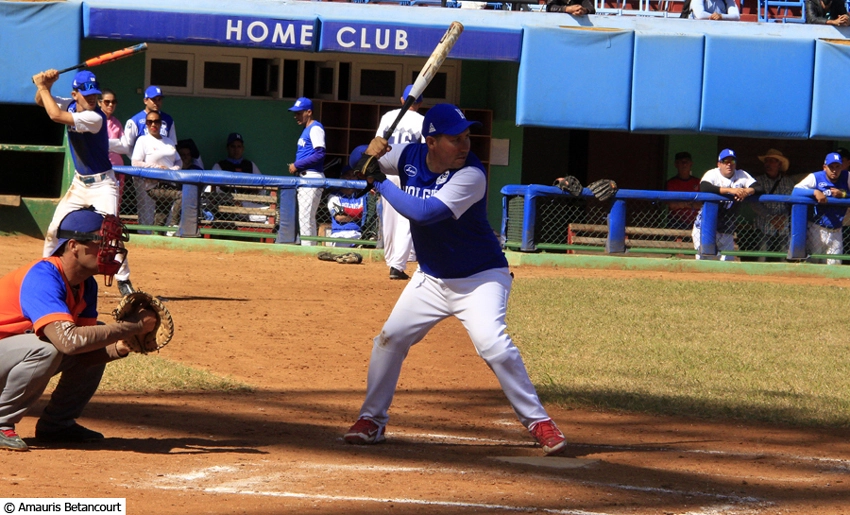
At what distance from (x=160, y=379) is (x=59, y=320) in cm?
286

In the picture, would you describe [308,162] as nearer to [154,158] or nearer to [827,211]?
[154,158]

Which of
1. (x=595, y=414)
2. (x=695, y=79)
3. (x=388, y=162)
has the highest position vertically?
(x=695, y=79)

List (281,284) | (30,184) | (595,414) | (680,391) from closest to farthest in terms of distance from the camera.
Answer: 1. (595,414)
2. (680,391)
3. (281,284)
4. (30,184)

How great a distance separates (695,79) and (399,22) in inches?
183

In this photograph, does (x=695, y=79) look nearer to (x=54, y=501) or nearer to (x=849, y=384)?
(x=849, y=384)

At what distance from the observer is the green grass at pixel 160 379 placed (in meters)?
8.07

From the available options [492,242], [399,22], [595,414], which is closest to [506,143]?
[399,22]

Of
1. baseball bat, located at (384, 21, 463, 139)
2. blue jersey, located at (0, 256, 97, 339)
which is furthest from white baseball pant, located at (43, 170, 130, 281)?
blue jersey, located at (0, 256, 97, 339)

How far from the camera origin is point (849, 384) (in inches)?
367

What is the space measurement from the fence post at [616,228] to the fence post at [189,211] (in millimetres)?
5631

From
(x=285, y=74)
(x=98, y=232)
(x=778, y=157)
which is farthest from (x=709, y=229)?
(x=98, y=232)

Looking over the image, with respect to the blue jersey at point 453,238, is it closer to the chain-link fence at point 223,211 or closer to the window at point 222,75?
the chain-link fence at point 223,211

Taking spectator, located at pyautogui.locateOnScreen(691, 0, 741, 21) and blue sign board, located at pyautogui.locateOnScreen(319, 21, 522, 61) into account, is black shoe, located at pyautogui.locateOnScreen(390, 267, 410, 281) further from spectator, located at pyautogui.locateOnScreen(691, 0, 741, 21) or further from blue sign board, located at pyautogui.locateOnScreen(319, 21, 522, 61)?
spectator, located at pyautogui.locateOnScreen(691, 0, 741, 21)

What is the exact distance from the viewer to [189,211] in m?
15.7
